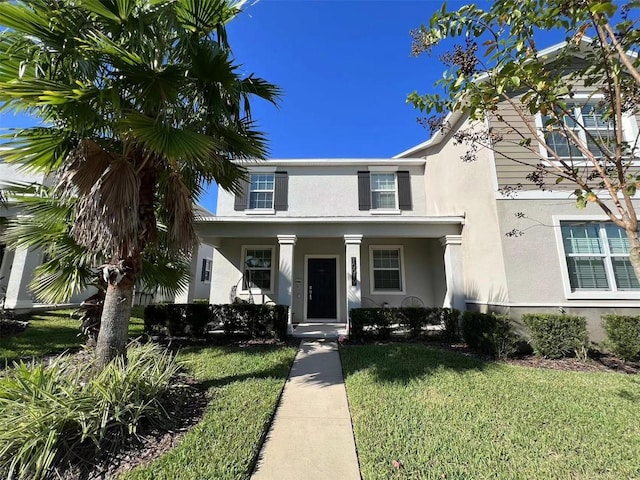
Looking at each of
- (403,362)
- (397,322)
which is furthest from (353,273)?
(403,362)

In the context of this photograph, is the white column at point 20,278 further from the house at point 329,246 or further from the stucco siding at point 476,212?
the stucco siding at point 476,212

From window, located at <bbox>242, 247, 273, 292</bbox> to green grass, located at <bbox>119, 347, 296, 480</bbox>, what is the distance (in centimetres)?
440

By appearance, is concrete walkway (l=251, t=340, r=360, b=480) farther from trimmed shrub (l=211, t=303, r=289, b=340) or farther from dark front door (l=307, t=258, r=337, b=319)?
dark front door (l=307, t=258, r=337, b=319)

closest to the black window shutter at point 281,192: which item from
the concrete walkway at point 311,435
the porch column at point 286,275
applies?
the porch column at point 286,275

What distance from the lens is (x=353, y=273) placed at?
28.0 ft

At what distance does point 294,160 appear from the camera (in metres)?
11.4

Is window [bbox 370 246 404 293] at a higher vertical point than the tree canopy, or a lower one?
lower

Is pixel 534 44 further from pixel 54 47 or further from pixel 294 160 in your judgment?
pixel 294 160

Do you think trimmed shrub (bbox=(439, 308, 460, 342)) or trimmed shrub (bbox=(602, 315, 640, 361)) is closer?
trimmed shrub (bbox=(602, 315, 640, 361))

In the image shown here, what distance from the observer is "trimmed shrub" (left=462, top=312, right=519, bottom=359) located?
611cm

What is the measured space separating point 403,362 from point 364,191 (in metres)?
6.97

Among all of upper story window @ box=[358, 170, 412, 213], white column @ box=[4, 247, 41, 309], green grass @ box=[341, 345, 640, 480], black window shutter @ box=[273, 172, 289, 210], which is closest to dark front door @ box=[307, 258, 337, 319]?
black window shutter @ box=[273, 172, 289, 210]

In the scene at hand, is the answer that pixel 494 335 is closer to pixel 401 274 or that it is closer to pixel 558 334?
pixel 558 334

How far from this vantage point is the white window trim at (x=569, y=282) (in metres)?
6.77
